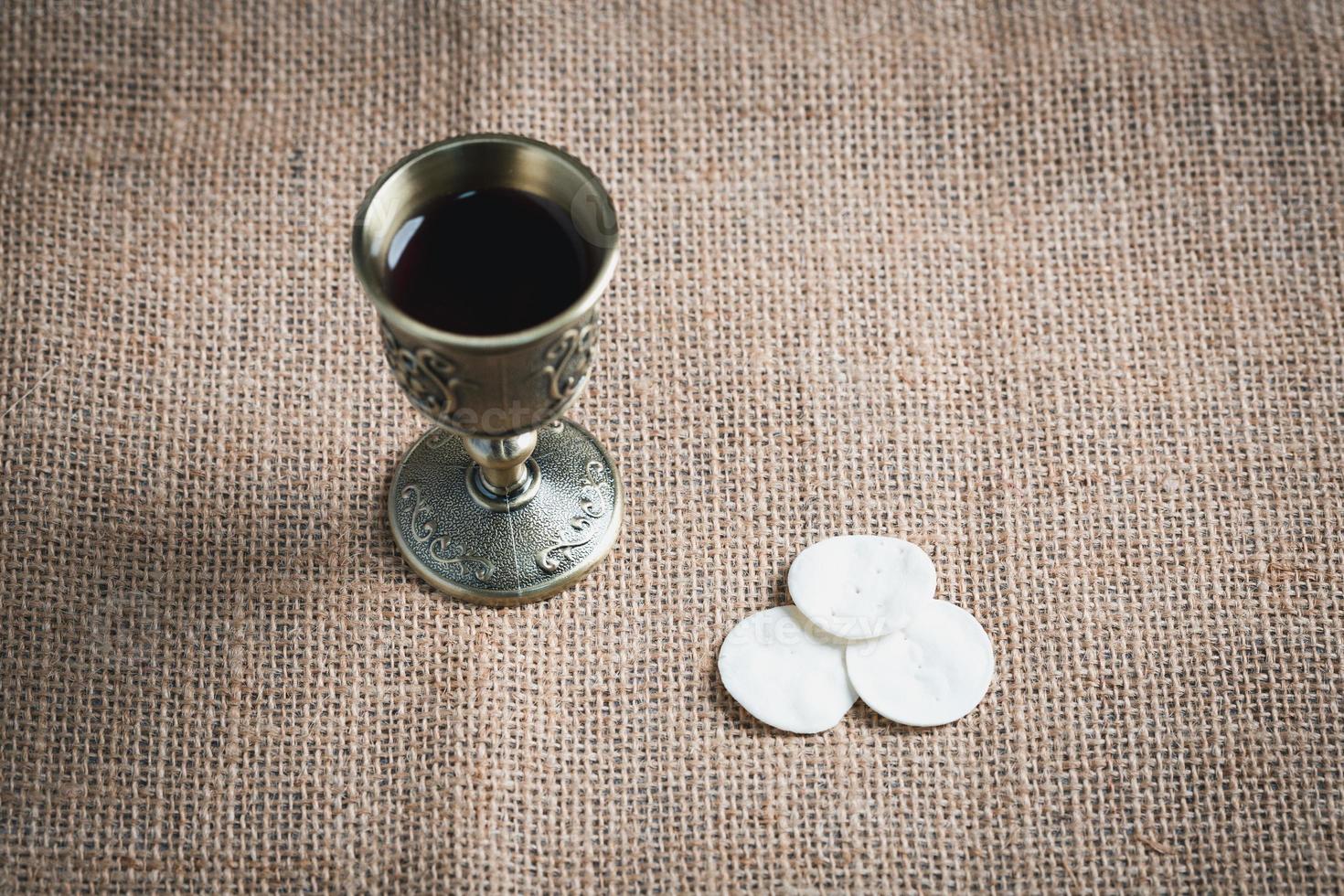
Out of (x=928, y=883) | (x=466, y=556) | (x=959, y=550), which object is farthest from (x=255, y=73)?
(x=928, y=883)

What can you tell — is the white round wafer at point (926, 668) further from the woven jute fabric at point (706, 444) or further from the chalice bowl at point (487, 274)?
the chalice bowl at point (487, 274)

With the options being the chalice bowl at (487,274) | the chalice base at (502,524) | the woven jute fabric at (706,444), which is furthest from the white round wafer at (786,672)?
the chalice bowl at (487,274)

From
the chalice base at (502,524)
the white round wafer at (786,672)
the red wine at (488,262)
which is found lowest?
the white round wafer at (786,672)

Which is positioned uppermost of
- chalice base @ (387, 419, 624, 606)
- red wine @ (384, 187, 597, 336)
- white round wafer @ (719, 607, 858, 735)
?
red wine @ (384, 187, 597, 336)

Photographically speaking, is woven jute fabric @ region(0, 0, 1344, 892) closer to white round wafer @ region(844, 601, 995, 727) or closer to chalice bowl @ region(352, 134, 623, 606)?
white round wafer @ region(844, 601, 995, 727)

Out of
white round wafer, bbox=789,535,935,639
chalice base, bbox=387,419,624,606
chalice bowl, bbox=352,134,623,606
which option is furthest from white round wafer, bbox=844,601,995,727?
chalice bowl, bbox=352,134,623,606

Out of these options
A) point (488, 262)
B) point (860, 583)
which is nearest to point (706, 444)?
point (860, 583)

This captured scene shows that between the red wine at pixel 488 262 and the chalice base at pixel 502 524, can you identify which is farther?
the chalice base at pixel 502 524
